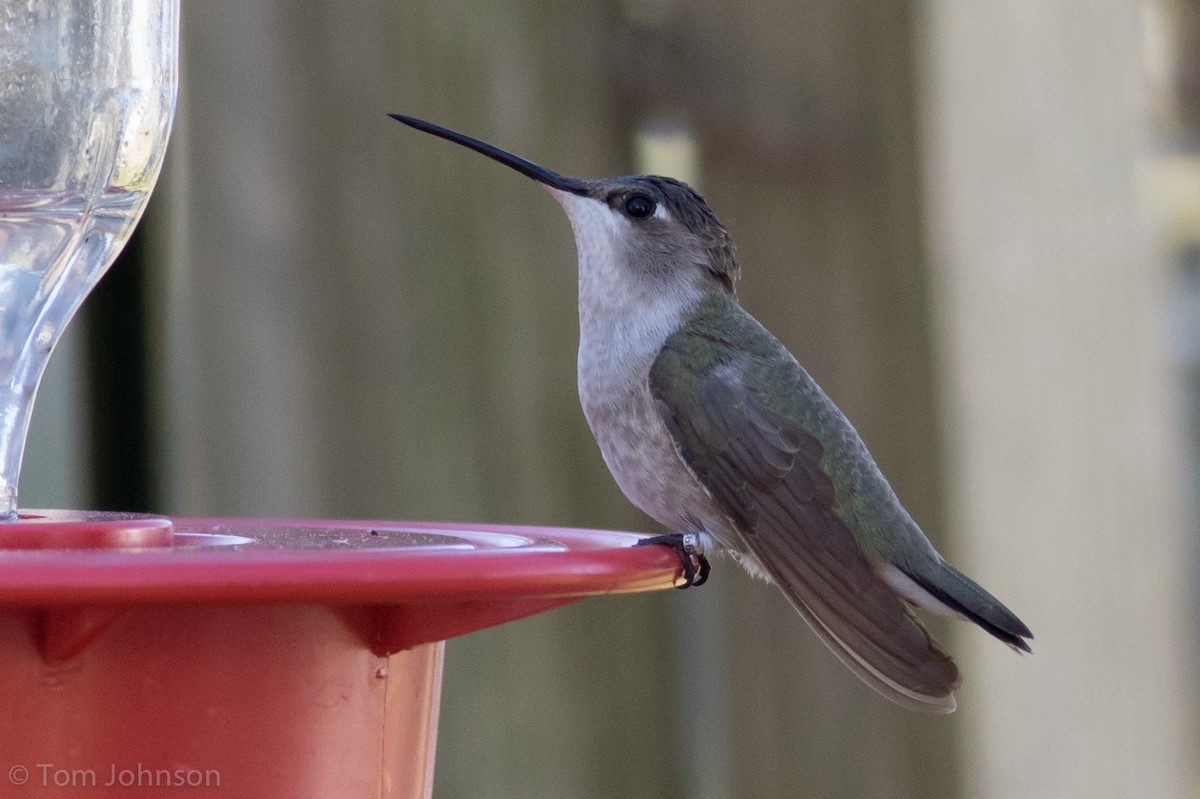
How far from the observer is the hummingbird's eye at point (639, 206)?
328 centimetres

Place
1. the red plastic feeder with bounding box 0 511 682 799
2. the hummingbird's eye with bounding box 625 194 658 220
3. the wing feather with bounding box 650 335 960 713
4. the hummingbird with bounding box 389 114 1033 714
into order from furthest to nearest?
the hummingbird's eye with bounding box 625 194 658 220 → the hummingbird with bounding box 389 114 1033 714 → the wing feather with bounding box 650 335 960 713 → the red plastic feeder with bounding box 0 511 682 799

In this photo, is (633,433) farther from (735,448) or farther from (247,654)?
(247,654)

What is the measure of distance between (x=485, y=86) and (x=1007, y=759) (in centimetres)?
152

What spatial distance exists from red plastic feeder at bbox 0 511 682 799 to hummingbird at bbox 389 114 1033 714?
97 cm

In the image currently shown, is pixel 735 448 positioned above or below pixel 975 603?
above

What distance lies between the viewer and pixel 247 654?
60.2 inches

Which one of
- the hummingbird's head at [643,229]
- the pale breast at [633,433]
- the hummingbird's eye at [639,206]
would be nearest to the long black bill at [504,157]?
the hummingbird's head at [643,229]

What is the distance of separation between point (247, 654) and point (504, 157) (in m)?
1.32

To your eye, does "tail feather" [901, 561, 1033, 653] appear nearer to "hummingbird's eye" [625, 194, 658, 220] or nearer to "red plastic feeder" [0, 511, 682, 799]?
"hummingbird's eye" [625, 194, 658, 220]

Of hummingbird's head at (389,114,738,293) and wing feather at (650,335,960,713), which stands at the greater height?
hummingbird's head at (389,114,738,293)

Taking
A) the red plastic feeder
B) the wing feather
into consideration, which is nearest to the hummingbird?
the wing feather

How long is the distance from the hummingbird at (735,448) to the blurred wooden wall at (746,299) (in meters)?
0.09

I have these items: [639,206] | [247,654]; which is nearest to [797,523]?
[639,206]

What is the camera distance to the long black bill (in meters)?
2.58
